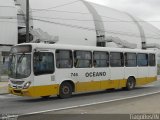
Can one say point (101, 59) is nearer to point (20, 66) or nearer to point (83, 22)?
point (20, 66)

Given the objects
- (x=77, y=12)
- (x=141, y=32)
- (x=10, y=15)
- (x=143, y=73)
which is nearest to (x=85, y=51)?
(x=143, y=73)

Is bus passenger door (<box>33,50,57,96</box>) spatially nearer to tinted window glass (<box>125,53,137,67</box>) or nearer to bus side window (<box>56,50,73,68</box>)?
bus side window (<box>56,50,73,68</box>)

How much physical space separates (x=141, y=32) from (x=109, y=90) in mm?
72161

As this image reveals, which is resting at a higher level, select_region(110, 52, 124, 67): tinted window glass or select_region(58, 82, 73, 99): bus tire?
select_region(110, 52, 124, 67): tinted window glass

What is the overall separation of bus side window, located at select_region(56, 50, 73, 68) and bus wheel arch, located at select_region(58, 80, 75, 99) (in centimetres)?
87

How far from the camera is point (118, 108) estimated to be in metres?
15.0

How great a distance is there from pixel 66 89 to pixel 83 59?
2.07 m

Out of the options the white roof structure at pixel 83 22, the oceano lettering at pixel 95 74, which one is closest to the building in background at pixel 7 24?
the white roof structure at pixel 83 22

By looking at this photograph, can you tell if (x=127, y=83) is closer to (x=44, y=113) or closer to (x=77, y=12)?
(x=44, y=113)

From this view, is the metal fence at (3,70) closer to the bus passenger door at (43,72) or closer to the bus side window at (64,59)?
the bus side window at (64,59)

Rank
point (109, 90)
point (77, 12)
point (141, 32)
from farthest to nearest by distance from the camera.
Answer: point (141, 32), point (77, 12), point (109, 90)

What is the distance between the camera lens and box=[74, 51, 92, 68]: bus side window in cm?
2073

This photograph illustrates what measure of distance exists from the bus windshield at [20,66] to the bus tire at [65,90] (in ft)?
7.23

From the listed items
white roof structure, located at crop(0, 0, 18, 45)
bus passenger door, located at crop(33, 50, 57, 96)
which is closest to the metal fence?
white roof structure, located at crop(0, 0, 18, 45)
